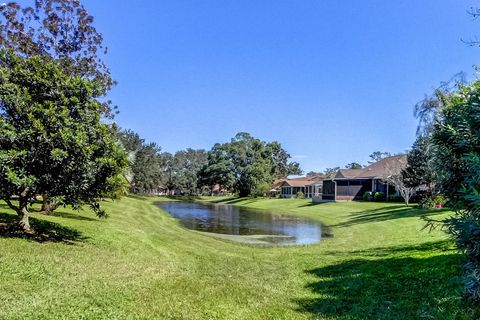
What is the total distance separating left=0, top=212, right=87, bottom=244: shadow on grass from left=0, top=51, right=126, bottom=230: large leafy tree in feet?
1.71

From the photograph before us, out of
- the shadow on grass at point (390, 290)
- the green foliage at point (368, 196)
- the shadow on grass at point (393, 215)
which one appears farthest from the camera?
the green foliage at point (368, 196)

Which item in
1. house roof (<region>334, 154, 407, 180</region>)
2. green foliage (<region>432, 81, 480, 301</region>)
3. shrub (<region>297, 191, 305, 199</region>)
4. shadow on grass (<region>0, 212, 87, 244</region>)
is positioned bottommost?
shadow on grass (<region>0, 212, 87, 244</region>)

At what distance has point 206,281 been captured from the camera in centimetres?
989

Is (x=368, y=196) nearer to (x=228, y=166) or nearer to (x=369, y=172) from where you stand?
(x=369, y=172)

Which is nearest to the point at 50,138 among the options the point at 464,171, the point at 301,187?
the point at 464,171

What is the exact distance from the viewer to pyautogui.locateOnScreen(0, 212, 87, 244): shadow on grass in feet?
39.9

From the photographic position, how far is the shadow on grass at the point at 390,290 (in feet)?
24.3

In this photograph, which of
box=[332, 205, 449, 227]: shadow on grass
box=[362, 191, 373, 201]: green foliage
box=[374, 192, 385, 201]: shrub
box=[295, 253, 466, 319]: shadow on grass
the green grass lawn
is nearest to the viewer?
the green grass lawn

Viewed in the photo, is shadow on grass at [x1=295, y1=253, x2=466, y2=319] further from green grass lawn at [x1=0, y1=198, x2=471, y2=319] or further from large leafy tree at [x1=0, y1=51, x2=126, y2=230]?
large leafy tree at [x1=0, y1=51, x2=126, y2=230]

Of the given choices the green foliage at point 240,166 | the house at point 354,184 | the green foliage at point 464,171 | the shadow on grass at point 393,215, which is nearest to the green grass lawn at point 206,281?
the green foliage at point 464,171

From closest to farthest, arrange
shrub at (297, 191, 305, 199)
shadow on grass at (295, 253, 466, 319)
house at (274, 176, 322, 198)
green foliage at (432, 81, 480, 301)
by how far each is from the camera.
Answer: green foliage at (432, 81, 480, 301)
shadow on grass at (295, 253, 466, 319)
house at (274, 176, 322, 198)
shrub at (297, 191, 305, 199)

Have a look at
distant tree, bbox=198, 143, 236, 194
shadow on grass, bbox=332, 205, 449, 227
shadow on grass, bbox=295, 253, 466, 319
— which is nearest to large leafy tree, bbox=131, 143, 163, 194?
distant tree, bbox=198, 143, 236, 194

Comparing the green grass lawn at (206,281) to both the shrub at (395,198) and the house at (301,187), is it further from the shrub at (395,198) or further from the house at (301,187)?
the house at (301,187)

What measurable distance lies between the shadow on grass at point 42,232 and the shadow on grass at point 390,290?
8498 millimetres
